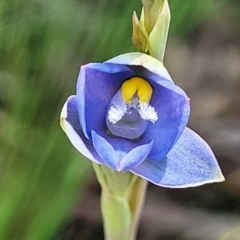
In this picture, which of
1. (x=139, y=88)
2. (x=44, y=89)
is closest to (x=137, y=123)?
(x=139, y=88)

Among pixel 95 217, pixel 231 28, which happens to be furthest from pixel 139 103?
pixel 231 28

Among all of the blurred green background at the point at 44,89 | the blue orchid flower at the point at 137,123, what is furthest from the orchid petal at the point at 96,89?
the blurred green background at the point at 44,89

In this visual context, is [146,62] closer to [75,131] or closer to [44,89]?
[75,131]

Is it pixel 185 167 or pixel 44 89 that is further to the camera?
pixel 44 89

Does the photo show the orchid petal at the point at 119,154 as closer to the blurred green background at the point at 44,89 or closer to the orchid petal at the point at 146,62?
the orchid petal at the point at 146,62

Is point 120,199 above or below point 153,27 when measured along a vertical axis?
below

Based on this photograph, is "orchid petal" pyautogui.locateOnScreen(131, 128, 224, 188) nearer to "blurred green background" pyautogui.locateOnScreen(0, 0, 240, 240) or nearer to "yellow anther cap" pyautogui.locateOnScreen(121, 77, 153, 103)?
"yellow anther cap" pyautogui.locateOnScreen(121, 77, 153, 103)

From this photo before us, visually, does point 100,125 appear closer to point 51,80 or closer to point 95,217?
point 51,80
